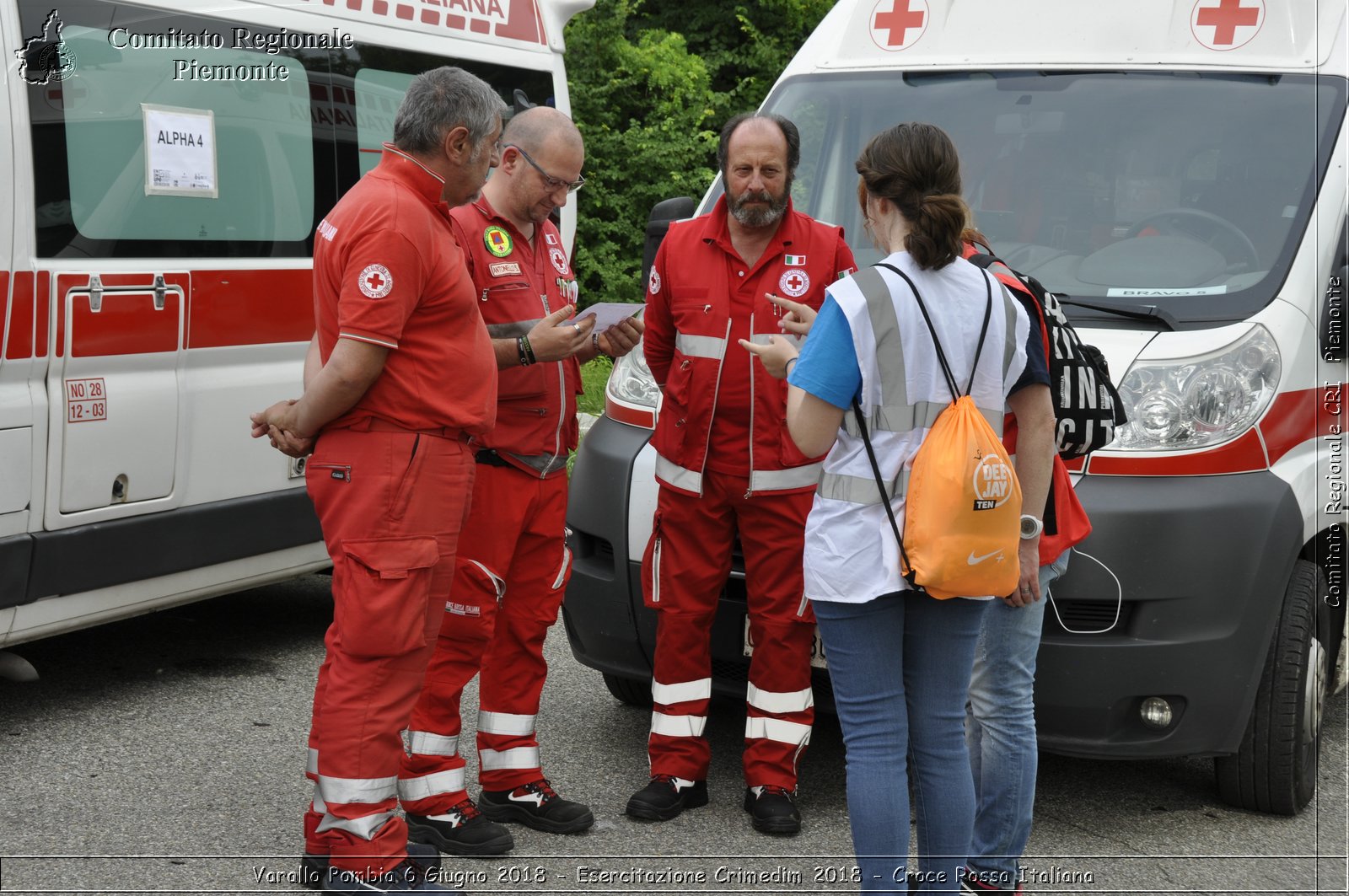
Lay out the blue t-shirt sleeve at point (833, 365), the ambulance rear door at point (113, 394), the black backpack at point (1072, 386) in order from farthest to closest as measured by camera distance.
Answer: the ambulance rear door at point (113, 394) → the black backpack at point (1072, 386) → the blue t-shirt sleeve at point (833, 365)

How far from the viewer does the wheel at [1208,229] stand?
14.1ft

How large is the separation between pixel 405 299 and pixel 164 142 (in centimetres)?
196

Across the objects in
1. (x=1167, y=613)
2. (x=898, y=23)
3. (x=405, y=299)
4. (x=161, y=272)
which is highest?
(x=898, y=23)

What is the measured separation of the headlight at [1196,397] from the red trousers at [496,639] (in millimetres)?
1592

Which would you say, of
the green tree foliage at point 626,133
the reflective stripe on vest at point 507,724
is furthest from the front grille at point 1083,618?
the green tree foliage at point 626,133

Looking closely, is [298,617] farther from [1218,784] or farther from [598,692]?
[1218,784]

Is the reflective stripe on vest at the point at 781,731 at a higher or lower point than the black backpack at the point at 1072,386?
lower

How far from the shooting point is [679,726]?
14.0 ft

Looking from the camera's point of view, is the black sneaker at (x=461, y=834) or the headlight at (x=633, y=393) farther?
the headlight at (x=633, y=393)

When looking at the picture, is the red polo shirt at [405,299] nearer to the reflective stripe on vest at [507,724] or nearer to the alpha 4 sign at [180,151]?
the reflective stripe on vest at [507,724]

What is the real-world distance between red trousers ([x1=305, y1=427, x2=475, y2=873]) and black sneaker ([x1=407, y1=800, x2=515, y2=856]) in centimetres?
41

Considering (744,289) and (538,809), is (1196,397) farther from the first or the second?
(538,809)


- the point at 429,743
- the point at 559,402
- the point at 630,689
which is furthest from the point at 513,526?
the point at 630,689

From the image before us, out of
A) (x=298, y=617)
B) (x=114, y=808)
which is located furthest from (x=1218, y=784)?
(x=298, y=617)
